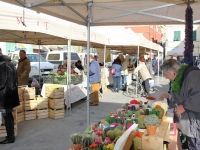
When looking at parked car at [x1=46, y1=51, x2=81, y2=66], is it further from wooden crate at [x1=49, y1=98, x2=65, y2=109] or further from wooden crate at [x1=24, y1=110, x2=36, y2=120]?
wooden crate at [x1=24, y1=110, x2=36, y2=120]

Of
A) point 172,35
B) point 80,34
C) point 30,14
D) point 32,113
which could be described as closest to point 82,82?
point 80,34

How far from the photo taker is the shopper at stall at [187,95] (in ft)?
9.50

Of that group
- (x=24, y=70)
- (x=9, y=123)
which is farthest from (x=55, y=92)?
(x=9, y=123)

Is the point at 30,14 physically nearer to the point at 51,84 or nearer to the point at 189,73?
the point at 51,84

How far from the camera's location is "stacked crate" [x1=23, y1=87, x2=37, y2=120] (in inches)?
252

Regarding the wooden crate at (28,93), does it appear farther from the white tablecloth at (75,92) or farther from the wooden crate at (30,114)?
the white tablecloth at (75,92)

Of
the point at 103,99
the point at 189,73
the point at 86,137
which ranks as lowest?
the point at 103,99

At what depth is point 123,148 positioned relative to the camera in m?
1.73

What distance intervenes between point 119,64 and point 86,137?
30.2 feet

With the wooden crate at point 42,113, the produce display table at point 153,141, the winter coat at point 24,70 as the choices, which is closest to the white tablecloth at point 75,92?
the wooden crate at point 42,113

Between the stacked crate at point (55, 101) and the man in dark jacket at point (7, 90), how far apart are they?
194 cm

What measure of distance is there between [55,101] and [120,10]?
3.34 metres

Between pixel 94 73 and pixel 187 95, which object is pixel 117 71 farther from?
pixel 187 95

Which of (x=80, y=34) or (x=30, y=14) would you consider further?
(x=80, y=34)
